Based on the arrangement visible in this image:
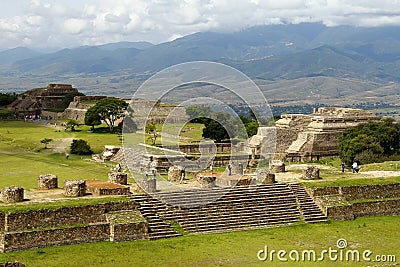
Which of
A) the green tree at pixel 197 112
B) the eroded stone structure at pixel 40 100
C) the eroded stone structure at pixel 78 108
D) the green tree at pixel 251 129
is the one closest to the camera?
the green tree at pixel 251 129

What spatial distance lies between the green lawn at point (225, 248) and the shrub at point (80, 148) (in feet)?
73.5

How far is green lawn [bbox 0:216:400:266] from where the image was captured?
22109 millimetres

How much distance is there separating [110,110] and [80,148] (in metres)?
14.7

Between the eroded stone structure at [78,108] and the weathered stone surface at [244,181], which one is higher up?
the eroded stone structure at [78,108]

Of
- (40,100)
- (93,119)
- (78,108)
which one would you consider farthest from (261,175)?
(40,100)

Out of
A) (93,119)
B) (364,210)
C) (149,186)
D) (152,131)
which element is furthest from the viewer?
(93,119)

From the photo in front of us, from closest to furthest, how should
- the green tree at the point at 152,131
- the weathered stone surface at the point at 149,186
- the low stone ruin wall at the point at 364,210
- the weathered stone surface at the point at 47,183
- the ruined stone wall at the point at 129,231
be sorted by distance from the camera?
the ruined stone wall at the point at 129,231, the weathered stone surface at the point at 149,186, the weathered stone surface at the point at 47,183, the low stone ruin wall at the point at 364,210, the green tree at the point at 152,131

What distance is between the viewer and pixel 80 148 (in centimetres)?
4603

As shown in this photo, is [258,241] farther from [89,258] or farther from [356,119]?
[356,119]

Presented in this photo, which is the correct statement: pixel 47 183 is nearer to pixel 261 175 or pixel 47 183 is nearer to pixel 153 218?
pixel 153 218

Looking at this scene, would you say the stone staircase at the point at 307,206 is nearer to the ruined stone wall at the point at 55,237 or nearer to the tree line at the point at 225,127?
the ruined stone wall at the point at 55,237

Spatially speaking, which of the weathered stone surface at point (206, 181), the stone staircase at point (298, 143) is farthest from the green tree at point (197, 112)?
the weathered stone surface at point (206, 181)

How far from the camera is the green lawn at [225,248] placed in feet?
72.5

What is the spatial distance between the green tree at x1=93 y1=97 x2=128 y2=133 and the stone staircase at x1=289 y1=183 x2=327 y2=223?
31563 mm
